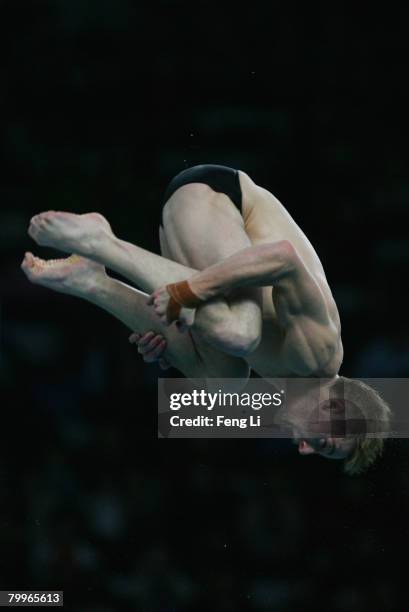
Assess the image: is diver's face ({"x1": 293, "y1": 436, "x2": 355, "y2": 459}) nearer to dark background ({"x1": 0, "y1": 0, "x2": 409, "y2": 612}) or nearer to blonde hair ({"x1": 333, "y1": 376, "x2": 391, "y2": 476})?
blonde hair ({"x1": 333, "y1": 376, "x2": 391, "y2": 476})

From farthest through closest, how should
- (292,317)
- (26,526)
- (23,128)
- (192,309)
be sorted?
(23,128), (26,526), (292,317), (192,309)

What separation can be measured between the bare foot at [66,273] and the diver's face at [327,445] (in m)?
0.94

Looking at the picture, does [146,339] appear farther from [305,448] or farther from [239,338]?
[305,448]

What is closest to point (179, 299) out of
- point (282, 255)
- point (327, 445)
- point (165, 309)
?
point (165, 309)

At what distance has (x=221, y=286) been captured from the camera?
300cm

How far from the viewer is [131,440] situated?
518cm

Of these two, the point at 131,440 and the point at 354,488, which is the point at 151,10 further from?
the point at 354,488

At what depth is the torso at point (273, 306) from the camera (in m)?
3.26

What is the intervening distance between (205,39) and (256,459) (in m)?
2.36

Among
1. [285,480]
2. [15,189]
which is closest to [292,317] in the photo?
[285,480]

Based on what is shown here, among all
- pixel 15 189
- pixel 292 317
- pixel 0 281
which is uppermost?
pixel 15 189

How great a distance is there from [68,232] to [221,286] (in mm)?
503

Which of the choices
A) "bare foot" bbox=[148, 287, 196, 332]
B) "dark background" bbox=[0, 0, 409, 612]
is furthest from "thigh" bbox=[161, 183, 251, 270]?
"dark background" bbox=[0, 0, 409, 612]

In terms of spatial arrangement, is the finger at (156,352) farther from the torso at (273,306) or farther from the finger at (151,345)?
the torso at (273,306)
